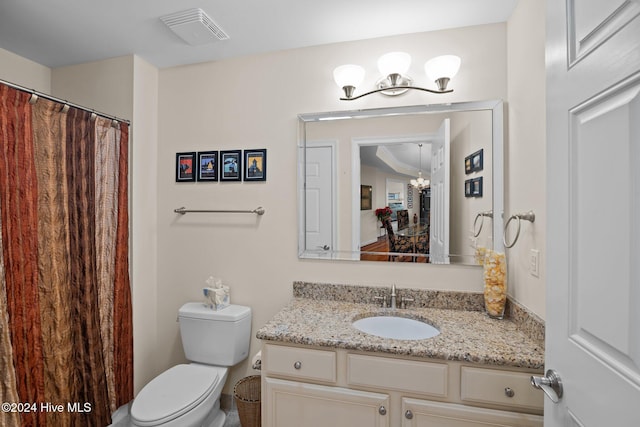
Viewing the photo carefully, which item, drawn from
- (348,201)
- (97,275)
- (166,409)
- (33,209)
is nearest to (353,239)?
(348,201)

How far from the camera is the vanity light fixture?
1745 millimetres

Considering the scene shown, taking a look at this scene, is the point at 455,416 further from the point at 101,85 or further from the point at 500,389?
the point at 101,85

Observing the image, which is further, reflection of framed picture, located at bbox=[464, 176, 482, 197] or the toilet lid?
reflection of framed picture, located at bbox=[464, 176, 482, 197]

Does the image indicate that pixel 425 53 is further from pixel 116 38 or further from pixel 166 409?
pixel 166 409

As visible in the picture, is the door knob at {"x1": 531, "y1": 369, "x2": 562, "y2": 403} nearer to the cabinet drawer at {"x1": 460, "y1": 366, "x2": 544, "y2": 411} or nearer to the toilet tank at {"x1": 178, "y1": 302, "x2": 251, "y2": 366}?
the cabinet drawer at {"x1": 460, "y1": 366, "x2": 544, "y2": 411}

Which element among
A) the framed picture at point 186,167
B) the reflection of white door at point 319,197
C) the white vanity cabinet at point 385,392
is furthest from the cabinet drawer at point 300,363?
the framed picture at point 186,167

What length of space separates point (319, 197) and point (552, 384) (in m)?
1.43

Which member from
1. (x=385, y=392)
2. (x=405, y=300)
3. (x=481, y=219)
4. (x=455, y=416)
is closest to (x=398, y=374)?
(x=385, y=392)

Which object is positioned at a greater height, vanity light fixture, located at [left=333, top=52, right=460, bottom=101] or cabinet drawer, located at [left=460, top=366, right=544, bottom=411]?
vanity light fixture, located at [left=333, top=52, right=460, bottom=101]

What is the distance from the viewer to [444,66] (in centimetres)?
174

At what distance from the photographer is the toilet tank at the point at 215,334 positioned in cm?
202

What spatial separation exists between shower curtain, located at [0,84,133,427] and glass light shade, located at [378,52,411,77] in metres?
1.63

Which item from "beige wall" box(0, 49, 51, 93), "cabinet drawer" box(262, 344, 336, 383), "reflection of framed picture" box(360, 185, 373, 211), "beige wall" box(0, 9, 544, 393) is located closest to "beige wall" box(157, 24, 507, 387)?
"beige wall" box(0, 9, 544, 393)

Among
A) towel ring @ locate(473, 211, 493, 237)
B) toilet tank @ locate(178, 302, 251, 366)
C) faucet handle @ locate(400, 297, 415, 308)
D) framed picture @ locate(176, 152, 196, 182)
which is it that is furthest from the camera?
framed picture @ locate(176, 152, 196, 182)
